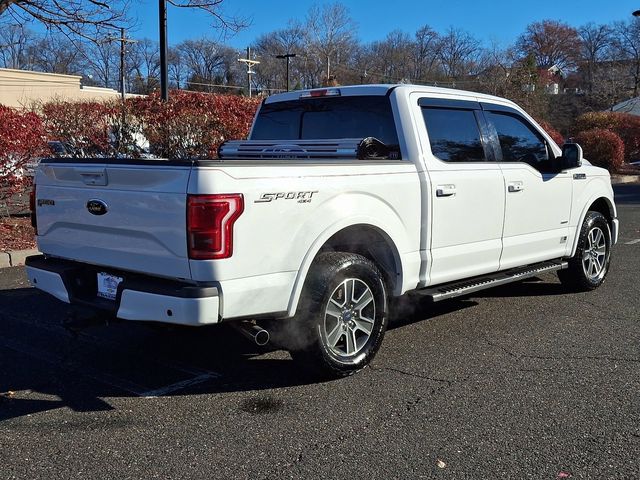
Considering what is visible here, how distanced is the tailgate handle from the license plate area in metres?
0.60

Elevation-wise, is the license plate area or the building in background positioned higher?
the building in background

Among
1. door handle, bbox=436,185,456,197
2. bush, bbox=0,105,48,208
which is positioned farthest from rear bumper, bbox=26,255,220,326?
bush, bbox=0,105,48,208

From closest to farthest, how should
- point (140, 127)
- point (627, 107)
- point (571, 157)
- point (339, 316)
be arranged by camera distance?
1. point (339, 316)
2. point (571, 157)
3. point (140, 127)
4. point (627, 107)

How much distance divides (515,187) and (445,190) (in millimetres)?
1047

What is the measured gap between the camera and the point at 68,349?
208 inches

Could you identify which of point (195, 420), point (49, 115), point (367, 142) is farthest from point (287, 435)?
point (49, 115)

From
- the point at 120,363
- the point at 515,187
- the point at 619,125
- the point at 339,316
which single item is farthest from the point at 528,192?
the point at 619,125

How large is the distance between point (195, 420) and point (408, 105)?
2.91 metres

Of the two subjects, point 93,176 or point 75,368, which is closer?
point 93,176

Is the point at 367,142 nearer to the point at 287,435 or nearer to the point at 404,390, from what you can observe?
the point at 404,390

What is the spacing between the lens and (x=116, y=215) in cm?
417

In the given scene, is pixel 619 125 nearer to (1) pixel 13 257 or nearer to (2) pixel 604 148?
(2) pixel 604 148

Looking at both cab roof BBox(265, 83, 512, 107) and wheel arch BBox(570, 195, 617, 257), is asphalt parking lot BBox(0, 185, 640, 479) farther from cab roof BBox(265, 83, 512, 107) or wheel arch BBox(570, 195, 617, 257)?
cab roof BBox(265, 83, 512, 107)

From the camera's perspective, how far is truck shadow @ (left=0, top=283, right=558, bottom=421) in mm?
4344
